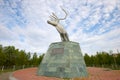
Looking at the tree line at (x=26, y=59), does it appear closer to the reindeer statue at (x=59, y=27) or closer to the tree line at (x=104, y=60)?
the tree line at (x=104, y=60)

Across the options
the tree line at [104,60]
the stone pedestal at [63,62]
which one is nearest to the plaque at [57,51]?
the stone pedestal at [63,62]

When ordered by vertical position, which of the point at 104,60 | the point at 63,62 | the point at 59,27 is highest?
the point at 59,27

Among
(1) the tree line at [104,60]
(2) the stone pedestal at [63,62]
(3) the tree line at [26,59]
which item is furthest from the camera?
(1) the tree line at [104,60]

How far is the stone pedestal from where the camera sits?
12078 millimetres

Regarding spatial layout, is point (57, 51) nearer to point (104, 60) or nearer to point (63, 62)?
point (63, 62)

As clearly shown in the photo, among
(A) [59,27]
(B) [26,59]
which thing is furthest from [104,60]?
(A) [59,27]

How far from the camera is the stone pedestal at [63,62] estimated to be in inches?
476

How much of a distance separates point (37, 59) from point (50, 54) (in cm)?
2750

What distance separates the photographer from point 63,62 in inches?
502

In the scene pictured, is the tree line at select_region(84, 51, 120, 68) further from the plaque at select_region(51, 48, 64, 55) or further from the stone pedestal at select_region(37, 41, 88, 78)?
the plaque at select_region(51, 48, 64, 55)

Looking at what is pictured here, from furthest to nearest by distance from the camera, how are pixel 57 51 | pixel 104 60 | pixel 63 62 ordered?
1. pixel 104 60
2. pixel 57 51
3. pixel 63 62

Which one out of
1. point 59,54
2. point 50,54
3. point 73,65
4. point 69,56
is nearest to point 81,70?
point 73,65

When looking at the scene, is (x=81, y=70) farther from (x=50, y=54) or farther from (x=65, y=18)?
(x=65, y=18)

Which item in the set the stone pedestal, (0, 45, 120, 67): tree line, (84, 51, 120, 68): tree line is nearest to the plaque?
the stone pedestal
